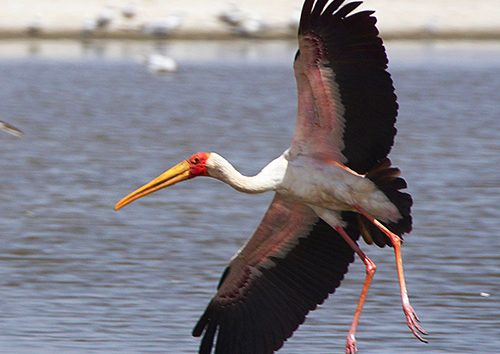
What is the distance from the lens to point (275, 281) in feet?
A: 29.6

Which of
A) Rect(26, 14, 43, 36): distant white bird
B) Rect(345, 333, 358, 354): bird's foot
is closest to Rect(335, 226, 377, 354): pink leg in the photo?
Rect(345, 333, 358, 354): bird's foot

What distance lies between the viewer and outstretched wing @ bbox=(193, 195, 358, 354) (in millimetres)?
8742

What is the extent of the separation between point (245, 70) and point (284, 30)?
705 cm

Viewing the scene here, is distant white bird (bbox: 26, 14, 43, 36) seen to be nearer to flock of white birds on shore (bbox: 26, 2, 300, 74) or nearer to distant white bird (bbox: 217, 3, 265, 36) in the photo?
flock of white birds on shore (bbox: 26, 2, 300, 74)

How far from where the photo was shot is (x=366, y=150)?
28.6ft

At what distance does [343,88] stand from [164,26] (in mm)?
29848

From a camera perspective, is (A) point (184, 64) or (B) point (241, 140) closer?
(B) point (241, 140)

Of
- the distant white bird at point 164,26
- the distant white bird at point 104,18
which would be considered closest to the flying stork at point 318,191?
the distant white bird at point 164,26

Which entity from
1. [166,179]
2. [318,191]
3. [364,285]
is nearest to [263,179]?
[318,191]

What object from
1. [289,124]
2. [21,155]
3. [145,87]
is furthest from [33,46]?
[21,155]

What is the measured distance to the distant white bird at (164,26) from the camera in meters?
37.9

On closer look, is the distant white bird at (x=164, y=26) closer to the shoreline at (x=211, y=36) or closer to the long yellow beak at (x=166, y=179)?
the shoreline at (x=211, y=36)

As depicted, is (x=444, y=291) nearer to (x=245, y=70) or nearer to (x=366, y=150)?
(x=366, y=150)

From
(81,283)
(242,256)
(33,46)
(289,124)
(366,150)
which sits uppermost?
(366,150)
